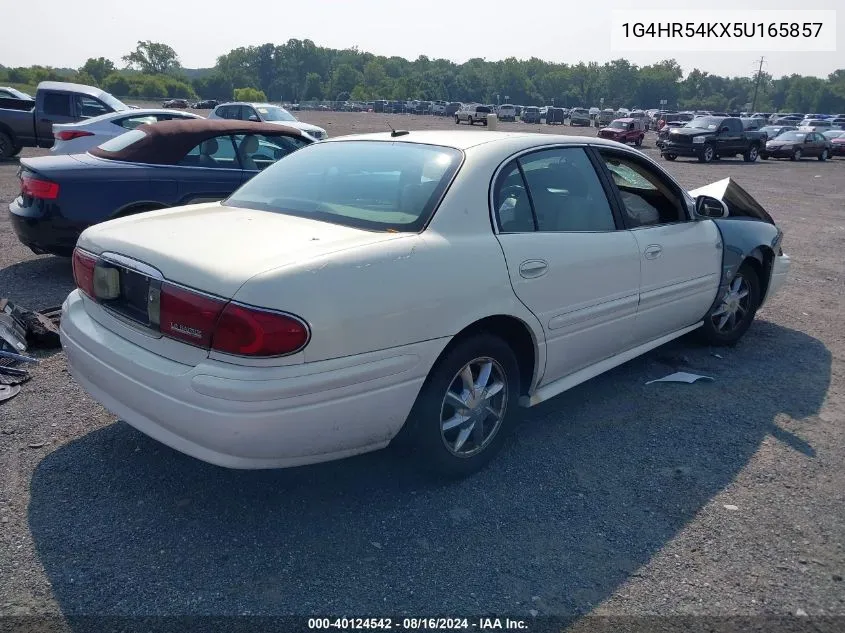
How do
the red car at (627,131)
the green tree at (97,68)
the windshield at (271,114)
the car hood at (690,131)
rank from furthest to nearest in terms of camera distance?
the green tree at (97,68), the red car at (627,131), the car hood at (690,131), the windshield at (271,114)

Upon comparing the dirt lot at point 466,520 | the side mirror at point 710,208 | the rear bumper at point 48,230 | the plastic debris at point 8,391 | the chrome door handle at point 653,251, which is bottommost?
A: the dirt lot at point 466,520

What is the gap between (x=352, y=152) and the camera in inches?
157

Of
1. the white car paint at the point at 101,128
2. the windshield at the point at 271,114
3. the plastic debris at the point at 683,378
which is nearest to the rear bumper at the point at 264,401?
the plastic debris at the point at 683,378

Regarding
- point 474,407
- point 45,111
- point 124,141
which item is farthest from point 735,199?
point 45,111

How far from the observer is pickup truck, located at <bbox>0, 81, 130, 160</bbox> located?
1611cm

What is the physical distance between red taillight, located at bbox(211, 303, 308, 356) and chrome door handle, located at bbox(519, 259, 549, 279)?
126cm

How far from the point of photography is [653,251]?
4348 mm

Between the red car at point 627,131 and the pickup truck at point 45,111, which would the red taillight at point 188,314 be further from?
the red car at point 627,131

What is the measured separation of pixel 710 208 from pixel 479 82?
15323 centimetres

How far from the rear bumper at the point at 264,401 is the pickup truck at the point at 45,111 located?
14.7 meters

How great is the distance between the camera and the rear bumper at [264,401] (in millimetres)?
2639

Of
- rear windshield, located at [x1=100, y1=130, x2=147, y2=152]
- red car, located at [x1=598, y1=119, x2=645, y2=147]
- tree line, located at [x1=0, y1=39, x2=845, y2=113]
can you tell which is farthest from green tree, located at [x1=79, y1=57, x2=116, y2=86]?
rear windshield, located at [x1=100, y1=130, x2=147, y2=152]

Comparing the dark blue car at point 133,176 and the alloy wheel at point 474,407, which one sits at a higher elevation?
the dark blue car at point 133,176

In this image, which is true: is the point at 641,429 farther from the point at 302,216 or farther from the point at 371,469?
the point at 302,216
